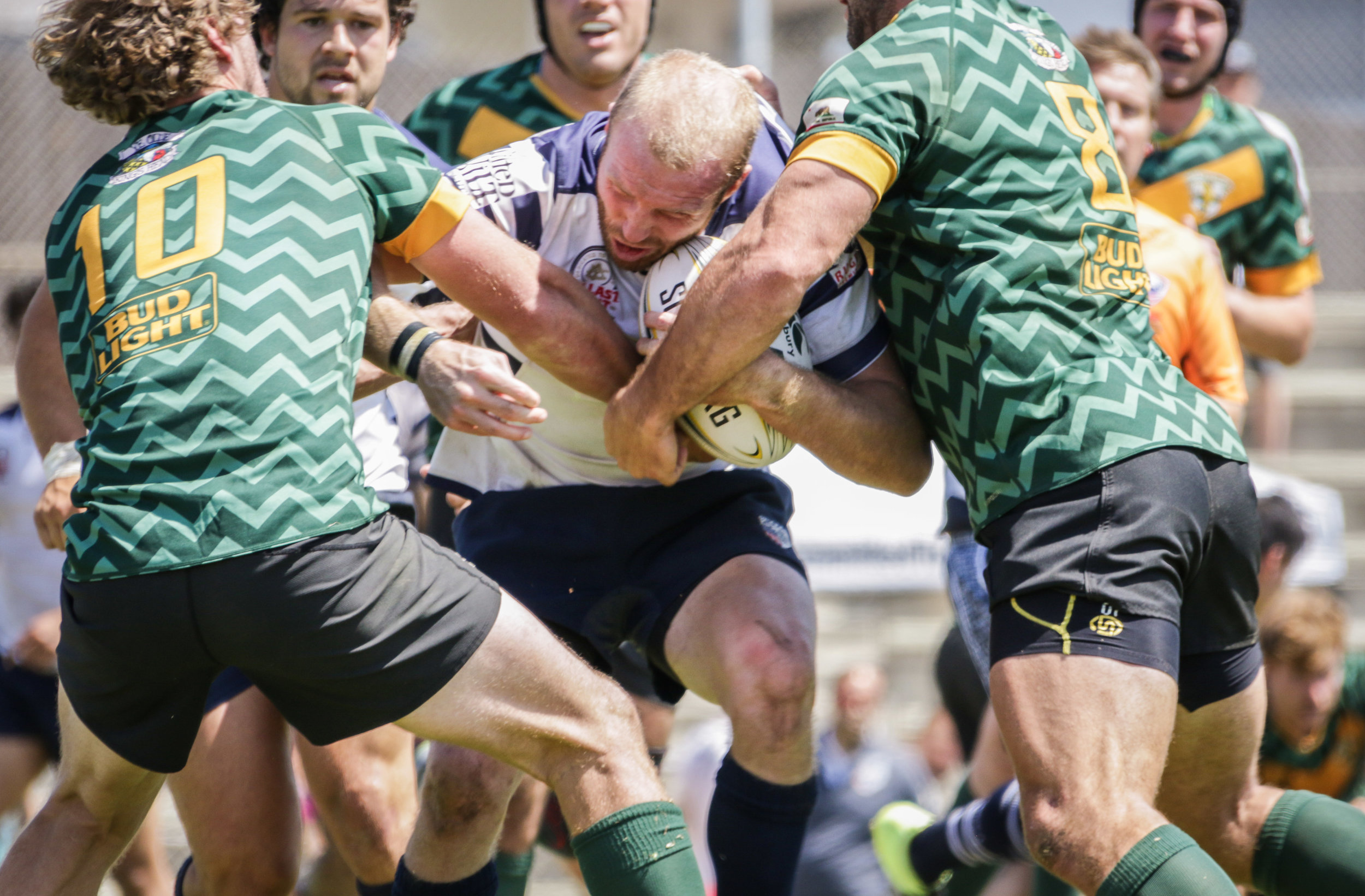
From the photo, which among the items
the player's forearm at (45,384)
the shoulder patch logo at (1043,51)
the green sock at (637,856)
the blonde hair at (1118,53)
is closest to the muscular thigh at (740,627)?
the green sock at (637,856)

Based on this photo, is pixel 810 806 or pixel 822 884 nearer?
pixel 810 806

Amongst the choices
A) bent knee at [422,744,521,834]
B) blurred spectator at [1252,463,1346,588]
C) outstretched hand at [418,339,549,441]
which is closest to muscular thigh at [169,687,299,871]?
bent knee at [422,744,521,834]

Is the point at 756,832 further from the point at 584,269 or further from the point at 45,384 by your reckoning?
the point at 45,384

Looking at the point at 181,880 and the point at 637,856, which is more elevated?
the point at 637,856

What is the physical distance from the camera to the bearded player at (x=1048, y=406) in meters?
2.64

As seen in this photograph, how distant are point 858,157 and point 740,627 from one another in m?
1.02

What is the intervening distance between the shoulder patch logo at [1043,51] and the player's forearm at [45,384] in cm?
226

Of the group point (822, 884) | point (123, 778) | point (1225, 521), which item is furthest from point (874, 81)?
point (822, 884)

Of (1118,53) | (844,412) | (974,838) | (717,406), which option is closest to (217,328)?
(717,406)

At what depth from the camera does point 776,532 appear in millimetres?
3393

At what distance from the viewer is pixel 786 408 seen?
3.00m

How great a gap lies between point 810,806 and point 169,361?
5.40 ft

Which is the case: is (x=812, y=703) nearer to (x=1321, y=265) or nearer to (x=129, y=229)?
(x=129, y=229)

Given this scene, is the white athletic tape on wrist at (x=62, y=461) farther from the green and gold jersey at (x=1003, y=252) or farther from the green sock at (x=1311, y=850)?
the green sock at (x=1311, y=850)
